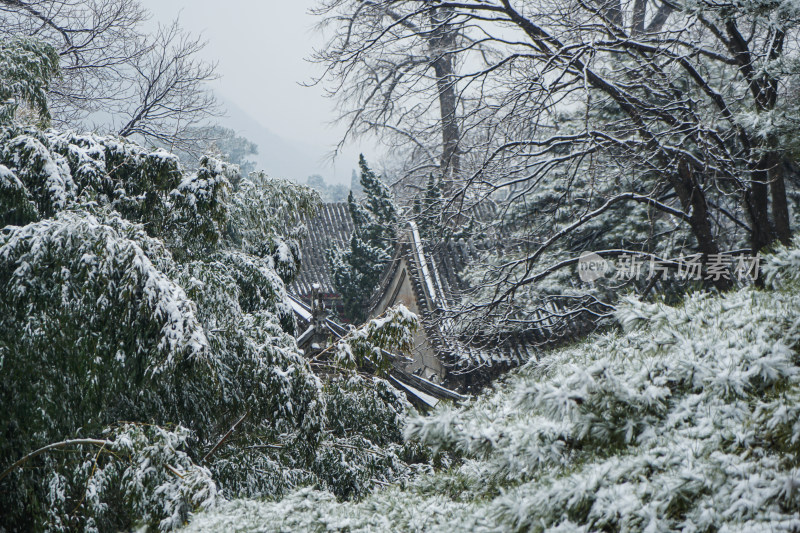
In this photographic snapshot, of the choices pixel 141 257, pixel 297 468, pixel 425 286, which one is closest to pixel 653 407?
pixel 141 257

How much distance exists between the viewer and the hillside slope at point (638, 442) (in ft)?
6.24

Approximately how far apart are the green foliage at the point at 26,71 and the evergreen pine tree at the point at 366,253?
7924 mm

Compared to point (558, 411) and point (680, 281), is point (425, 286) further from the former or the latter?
point (558, 411)

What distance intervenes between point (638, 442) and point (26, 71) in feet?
20.3

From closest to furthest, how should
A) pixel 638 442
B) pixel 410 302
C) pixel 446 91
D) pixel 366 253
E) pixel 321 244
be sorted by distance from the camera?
pixel 638 442 → pixel 410 302 → pixel 446 91 → pixel 366 253 → pixel 321 244

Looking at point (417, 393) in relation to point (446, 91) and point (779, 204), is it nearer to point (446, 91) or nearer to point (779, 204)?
point (779, 204)

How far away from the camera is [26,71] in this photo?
6152mm

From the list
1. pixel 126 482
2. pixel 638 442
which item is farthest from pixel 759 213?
pixel 126 482

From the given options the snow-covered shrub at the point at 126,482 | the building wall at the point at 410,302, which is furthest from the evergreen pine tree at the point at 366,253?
the snow-covered shrub at the point at 126,482

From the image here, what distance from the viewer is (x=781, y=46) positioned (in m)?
6.37

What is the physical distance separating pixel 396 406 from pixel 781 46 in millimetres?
5156

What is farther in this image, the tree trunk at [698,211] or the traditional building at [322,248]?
the traditional building at [322,248]
